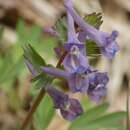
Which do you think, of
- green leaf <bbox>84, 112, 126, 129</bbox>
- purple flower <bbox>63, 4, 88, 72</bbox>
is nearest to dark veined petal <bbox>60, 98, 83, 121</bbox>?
purple flower <bbox>63, 4, 88, 72</bbox>

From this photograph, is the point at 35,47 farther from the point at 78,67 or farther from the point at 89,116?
the point at 78,67

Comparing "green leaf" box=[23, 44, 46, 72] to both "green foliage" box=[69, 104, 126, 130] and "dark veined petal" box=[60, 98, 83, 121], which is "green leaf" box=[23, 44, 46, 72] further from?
"green foliage" box=[69, 104, 126, 130]

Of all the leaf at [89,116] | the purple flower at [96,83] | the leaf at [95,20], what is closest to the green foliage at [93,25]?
the leaf at [95,20]

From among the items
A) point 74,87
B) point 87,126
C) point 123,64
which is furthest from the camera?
point 123,64

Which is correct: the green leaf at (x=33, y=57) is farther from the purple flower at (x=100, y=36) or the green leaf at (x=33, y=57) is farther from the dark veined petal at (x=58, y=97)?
the purple flower at (x=100, y=36)

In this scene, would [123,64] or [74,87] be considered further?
[123,64]

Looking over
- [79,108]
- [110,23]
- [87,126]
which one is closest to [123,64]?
[110,23]

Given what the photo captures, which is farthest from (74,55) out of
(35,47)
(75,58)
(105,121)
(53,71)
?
(35,47)

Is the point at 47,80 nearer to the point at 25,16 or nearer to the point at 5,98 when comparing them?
the point at 5,98
